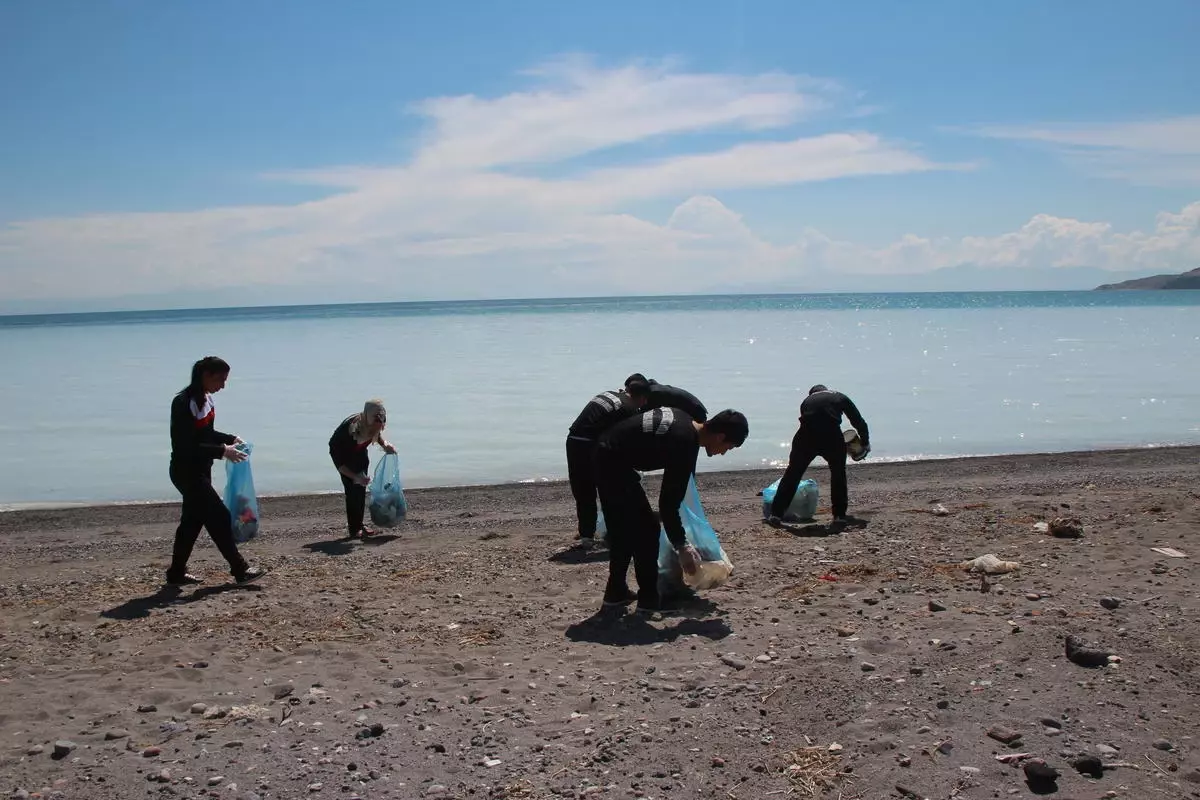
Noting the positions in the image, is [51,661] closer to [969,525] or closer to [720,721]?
Answer: [720,721]

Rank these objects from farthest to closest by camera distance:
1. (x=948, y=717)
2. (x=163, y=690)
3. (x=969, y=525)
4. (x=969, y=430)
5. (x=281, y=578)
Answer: (x=969, y=430), (x=969, y=525), (x=281, y=578), (x=163, y=690), (x=948, y=717)

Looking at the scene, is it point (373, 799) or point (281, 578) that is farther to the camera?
point (281, 578)

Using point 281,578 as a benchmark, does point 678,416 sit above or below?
above

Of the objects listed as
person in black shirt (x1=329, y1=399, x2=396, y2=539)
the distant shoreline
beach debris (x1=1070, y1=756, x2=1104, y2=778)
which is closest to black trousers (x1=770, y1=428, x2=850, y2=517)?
the distant shoreline

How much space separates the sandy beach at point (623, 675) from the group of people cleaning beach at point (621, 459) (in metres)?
0.33

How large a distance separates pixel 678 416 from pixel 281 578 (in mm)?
3446

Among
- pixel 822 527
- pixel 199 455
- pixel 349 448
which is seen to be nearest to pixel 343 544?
pixel 349 448

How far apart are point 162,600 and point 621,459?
134 inches

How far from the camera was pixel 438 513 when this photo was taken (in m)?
11.1

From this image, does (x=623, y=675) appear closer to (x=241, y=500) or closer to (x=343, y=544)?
(x=241, y=500)

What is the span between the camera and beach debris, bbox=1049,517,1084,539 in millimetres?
7621

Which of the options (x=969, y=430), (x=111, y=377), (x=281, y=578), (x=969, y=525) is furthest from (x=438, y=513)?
(x=111, y=377)

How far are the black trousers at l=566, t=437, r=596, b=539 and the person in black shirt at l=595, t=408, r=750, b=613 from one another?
1928mm

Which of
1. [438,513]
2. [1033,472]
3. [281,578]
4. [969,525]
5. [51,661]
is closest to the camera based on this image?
[51,661]
